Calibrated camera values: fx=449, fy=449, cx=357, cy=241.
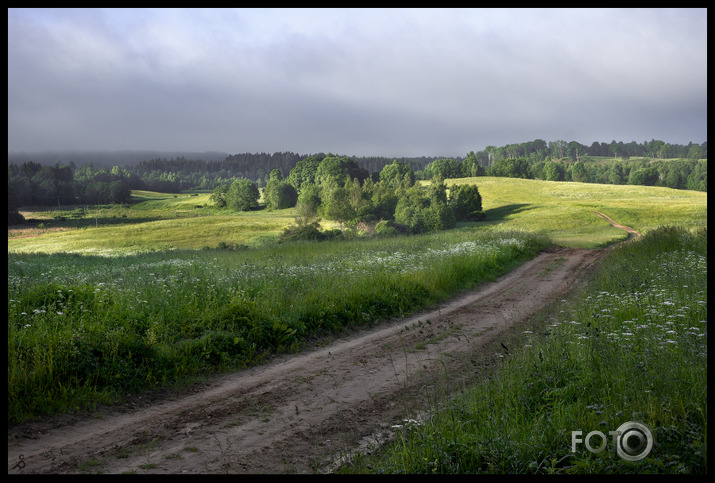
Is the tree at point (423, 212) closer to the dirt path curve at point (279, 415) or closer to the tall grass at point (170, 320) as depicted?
the tall grass at point (170, 320)

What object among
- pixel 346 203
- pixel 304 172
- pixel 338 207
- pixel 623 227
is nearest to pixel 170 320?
pixel 338 207

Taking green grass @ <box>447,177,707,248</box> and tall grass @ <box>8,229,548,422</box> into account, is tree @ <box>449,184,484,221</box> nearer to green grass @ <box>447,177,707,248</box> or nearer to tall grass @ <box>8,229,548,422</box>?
green grass @ <box>447,177,707,248</box>

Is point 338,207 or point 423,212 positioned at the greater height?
point 338,207

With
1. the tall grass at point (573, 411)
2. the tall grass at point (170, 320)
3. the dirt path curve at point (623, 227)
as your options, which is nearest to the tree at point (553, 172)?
the dirt path curve at point (623, 227)

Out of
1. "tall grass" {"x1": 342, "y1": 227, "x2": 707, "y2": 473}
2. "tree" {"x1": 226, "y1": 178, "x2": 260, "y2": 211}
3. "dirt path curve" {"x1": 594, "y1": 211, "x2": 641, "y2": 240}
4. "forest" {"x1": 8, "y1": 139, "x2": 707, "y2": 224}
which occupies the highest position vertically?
"forest" {"x1": 8, "y1": 139, "x2": 707, "y2": 224}

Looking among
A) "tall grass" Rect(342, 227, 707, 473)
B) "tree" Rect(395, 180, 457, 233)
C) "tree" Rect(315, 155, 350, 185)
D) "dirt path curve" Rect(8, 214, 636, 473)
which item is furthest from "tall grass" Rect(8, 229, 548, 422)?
"tree" Rect(315, 155, 350, 185)

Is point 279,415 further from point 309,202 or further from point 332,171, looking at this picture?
point 332,171
